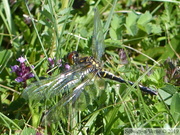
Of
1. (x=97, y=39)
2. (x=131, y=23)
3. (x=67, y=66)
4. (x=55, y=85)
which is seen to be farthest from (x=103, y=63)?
(x=131, y=23)

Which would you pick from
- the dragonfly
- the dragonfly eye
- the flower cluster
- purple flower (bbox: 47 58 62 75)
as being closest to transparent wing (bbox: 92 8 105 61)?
the dragonfly

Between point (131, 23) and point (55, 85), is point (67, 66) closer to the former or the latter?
point (55, 85)

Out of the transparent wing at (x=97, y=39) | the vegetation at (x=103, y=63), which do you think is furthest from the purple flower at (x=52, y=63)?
the transparent wing at (x=97, y=39)

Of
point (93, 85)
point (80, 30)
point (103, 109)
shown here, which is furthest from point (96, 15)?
point (103, 109)

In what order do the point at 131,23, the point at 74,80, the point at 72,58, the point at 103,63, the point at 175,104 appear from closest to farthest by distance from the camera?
the point at 175,104 < the point at 74,80 < the point at 72,58 < the point at 103,63 < the point at 131,23

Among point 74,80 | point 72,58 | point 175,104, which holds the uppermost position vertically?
point 72,58

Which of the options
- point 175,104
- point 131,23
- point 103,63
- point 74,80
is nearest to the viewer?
point 175,104

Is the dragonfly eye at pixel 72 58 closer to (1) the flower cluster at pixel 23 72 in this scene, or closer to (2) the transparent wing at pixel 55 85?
(2) the transparent wing at pixel 55 85
